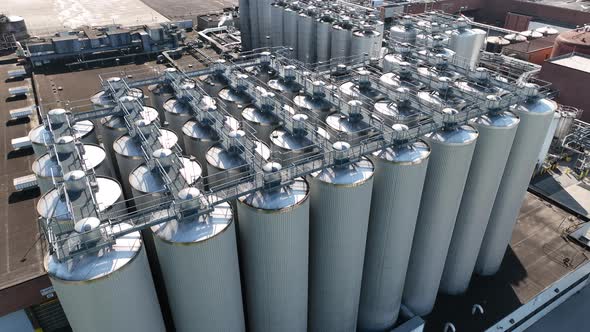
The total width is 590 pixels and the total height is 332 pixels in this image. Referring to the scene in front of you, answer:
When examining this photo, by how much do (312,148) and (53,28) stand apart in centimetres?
7533

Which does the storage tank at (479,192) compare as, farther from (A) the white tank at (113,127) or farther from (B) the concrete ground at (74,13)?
(B) the concrete ground at (74,13)

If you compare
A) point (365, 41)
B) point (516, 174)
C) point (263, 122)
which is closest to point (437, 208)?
point (516, 174)

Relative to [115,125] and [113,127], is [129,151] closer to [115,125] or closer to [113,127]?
[113,127]

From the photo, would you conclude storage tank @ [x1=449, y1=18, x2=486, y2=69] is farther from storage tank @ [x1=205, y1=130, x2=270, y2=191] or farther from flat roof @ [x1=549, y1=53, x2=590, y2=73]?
storage tank @ [x1=205, y1=130, x2=270, y2=191]

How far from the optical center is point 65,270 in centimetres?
1229

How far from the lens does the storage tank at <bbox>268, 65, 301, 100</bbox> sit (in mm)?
25328

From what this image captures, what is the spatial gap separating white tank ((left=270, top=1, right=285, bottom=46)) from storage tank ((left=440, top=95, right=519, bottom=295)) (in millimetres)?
27426

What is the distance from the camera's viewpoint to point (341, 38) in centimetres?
3606

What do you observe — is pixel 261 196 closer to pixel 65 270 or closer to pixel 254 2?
pixel 65 270

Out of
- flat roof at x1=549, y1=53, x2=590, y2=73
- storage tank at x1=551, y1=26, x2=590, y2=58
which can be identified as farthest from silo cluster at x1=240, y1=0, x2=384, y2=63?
storage tank at x1=551, y1=26, x2=590, y2=58

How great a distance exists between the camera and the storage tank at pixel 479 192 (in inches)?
795

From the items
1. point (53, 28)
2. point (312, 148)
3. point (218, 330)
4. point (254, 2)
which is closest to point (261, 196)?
point (312, 148)

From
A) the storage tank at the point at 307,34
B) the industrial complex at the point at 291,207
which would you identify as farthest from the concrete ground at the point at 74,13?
the industrial complex at the point at 291,207

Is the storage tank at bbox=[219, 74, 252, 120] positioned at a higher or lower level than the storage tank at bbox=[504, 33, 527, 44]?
higher
